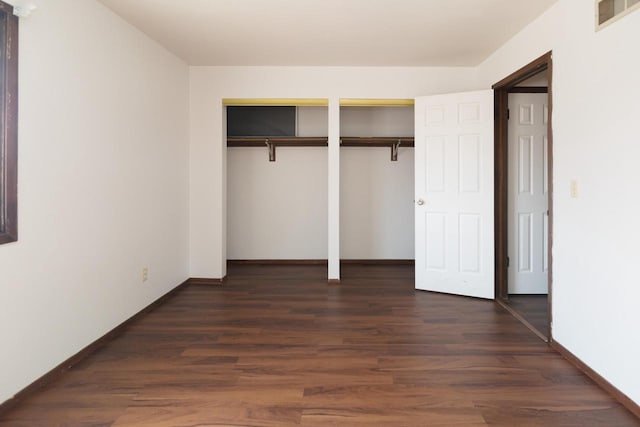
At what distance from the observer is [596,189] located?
90.0 inches

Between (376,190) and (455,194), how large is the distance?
1.62 metres

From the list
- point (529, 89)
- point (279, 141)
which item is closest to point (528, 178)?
point (529, 89)

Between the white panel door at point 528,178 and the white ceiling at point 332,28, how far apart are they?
707 millimetres

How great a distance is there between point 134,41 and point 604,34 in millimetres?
3387

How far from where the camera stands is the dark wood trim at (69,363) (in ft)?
6.56

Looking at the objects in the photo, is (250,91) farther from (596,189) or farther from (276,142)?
(596,189)

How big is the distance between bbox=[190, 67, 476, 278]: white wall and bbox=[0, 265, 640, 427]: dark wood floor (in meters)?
1.19

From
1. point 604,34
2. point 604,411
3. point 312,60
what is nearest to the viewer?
point 604,411

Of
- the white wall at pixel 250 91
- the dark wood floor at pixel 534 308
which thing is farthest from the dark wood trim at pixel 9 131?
the dark wood floor at pixel 534 308

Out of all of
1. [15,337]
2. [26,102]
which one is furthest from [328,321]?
[26,102]

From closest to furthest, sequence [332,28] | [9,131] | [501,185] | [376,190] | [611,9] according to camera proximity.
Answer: [9,131]
[611,9]
[332,28]
[501,185]
[376,190]

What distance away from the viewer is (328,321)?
127 inches

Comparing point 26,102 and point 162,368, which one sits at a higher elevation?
point 26,102

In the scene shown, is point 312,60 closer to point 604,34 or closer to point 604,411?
point 604,34
